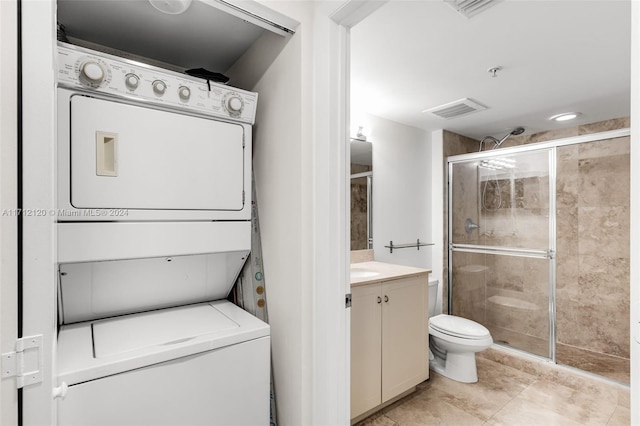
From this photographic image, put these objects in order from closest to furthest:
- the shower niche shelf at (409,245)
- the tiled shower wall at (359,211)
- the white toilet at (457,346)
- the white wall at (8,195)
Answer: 1. the white wall at (8,195)
2. the white toilet at (457,346)
3. the tiled shower wall at (359,211)
4. the shower niche shelf at (409,245)

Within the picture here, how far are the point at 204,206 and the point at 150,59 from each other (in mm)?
1062

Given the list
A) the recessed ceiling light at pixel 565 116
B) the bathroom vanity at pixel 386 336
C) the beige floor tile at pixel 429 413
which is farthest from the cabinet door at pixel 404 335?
the recessed ceiling light at pixel 565 116

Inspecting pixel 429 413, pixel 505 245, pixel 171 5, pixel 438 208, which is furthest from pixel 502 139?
pixel 171 5

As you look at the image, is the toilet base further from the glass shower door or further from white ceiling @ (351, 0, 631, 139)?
white ceiling @ (351, 0, 631, 139)

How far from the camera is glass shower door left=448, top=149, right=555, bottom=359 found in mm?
3049

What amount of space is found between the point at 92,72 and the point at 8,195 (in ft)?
1.90

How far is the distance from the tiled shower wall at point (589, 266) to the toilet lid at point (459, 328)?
874mm

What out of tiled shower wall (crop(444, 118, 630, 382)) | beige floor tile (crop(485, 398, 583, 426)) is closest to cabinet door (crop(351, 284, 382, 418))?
beige floor tile (crop(485, 398, 583, 426))

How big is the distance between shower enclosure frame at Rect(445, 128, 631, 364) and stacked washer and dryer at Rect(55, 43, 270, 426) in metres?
2.68

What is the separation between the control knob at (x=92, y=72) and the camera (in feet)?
3.65

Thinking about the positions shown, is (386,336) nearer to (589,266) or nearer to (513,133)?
(589,266)

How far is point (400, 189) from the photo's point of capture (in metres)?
3.21

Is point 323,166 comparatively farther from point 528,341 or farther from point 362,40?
point 528,341
